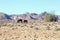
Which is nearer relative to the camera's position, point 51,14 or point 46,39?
point 46,39

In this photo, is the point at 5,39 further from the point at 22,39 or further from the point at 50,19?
the point at 50,19

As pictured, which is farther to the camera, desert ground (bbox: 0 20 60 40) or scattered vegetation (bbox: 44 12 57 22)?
scattered vegetation (bbox: 44 12 57 22)

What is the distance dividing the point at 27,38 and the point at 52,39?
2.33 metres

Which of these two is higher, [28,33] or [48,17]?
[48,17]

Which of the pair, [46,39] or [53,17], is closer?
[46,39]

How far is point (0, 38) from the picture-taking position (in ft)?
63.8

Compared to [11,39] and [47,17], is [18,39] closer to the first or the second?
[11,39]

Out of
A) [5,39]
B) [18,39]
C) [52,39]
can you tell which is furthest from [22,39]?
[52,39]

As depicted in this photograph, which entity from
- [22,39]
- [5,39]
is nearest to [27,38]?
[22,39]

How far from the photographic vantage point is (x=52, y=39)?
19.9 meters

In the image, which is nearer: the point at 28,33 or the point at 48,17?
the point at 28,33

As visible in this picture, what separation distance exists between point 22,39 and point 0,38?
202 centimetres

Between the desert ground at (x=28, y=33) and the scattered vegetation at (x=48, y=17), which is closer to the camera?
the desert ground at (x=28, y=33)

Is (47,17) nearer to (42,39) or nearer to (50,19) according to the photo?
(50,19)
